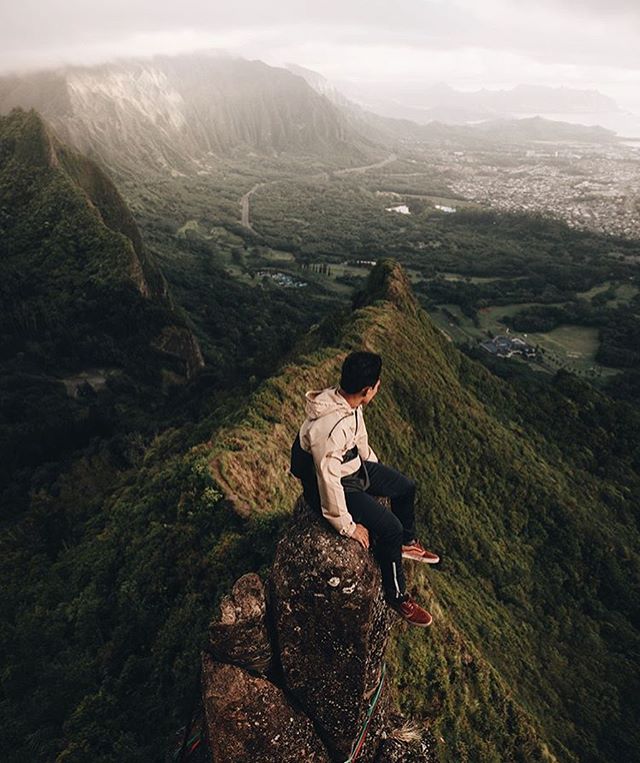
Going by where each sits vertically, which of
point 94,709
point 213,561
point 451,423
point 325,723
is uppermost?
point 325,723

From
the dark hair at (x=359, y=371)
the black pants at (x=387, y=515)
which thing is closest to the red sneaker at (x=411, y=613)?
the black pants at (x=387, y=515)

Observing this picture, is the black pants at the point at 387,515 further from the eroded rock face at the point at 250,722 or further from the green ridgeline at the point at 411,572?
the green ridgeline at the point at 411,572

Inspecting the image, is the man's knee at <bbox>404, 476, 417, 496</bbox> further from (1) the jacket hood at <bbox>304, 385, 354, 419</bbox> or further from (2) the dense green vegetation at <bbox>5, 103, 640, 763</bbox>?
(2) the dense green vegetation at <bbox>5, 103, 640, 763</bbox>

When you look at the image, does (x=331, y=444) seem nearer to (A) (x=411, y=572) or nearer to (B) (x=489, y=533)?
(A) (x=411, y=572)

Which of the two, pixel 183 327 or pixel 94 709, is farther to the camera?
pixel 183 327

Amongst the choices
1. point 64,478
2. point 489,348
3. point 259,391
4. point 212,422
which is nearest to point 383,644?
point 259,391

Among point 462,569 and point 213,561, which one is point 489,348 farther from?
point 213,561

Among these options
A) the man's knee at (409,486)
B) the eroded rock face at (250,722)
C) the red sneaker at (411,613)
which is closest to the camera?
the eroded rock face at (250,722)
